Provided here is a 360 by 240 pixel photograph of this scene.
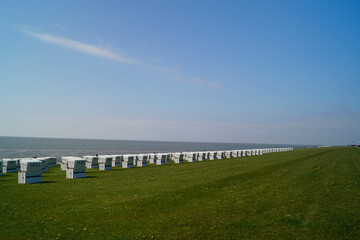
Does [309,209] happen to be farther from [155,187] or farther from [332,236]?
[155,187]

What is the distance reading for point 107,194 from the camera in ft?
58.3

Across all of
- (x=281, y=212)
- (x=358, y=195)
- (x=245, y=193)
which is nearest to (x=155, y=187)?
(x=245, y=193)

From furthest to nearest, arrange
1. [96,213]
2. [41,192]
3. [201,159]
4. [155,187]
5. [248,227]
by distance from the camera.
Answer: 1. [201,159]
2. [155,187]
3. [41,192]
4. [96,213]
5. [248,227]

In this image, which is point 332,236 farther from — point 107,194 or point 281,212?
point 107,194

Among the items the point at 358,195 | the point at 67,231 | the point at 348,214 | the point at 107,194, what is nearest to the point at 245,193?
the point at 348,214

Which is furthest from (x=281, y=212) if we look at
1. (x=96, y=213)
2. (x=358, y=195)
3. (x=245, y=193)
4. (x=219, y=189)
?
(x=96, y=213)

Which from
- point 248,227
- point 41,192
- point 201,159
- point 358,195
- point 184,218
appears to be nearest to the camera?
point 248,227

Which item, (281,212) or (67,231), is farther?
(281,212)

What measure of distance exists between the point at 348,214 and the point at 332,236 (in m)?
3.60

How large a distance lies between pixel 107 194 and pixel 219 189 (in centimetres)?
A: 786

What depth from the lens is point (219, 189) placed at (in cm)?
1931

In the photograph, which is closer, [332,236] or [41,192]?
[332,236]

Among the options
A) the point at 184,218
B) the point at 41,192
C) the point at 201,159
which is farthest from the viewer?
the point at 201,159

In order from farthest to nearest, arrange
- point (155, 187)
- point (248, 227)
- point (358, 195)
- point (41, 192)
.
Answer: point (155, 187) < point (41, 192) < point (358, 195) < point (248, 227)
